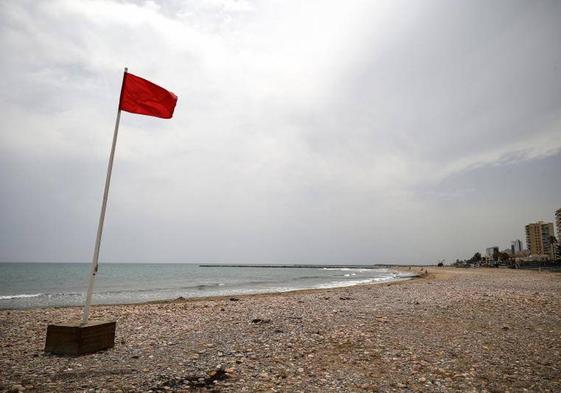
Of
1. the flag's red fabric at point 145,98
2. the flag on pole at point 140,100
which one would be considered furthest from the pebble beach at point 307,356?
the flag's red fabric at point 145,98

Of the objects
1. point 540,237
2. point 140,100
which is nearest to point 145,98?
point 140,100

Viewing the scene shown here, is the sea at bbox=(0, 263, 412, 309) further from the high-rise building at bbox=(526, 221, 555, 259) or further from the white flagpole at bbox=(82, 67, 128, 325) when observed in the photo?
the high-rise building at bbox=(526, 221, 555, 259)

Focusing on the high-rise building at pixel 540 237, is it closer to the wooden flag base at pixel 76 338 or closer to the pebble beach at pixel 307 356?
the pebble beach at pixel 307 356

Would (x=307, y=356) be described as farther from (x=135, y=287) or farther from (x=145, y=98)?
(x=135, y=287)

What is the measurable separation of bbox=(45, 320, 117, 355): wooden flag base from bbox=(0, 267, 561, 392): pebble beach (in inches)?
9.3

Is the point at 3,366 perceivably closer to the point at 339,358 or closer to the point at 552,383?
the point at 339,358

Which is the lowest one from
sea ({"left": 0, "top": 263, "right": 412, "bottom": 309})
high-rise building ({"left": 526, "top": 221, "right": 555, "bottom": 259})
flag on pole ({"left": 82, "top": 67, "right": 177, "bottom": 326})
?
sea ({"left": 0, "top": 263, "right": 412, "bottom": 309})

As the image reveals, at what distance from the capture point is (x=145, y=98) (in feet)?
31.2

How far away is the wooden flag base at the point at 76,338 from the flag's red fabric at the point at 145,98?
19.6 ft

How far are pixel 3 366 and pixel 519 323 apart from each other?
1514 cm

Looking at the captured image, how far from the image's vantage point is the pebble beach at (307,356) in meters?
6.15

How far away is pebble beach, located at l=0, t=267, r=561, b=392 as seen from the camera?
20.2 ft

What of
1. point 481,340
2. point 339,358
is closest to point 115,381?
point 339,358

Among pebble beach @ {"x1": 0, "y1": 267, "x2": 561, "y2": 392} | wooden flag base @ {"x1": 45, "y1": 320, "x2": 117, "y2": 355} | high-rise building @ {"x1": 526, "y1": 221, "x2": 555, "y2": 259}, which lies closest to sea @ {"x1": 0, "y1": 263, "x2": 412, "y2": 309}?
pebble beach @ {"x1": 0, "y1": 267, "x2": 561, "y2": 392}
